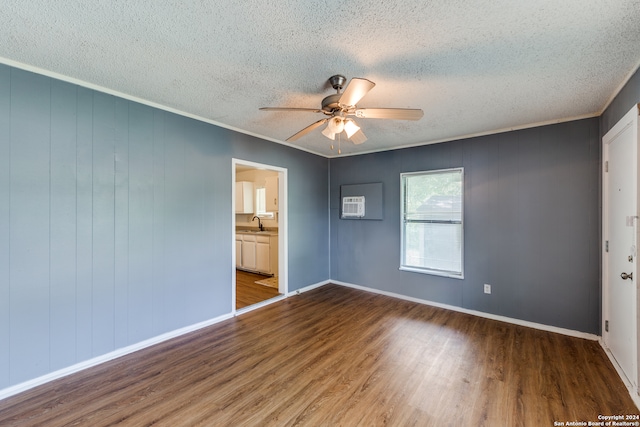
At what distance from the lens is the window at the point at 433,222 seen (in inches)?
147

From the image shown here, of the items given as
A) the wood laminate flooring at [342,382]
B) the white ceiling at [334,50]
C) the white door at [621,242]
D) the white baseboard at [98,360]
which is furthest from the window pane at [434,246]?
the white baseboard at [98,360]

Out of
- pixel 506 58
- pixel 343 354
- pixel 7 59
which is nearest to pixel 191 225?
pixel 7 59

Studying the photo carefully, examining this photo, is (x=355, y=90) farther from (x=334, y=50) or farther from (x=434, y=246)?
(x=434, y=246)

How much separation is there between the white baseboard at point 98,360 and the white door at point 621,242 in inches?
153

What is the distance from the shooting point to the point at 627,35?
1.58 meters

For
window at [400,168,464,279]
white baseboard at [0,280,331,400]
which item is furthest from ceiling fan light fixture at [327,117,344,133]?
white baseboard at [0,280,331,400]

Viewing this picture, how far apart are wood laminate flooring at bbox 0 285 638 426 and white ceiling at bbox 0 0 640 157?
2422mm

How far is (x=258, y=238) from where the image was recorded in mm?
5633

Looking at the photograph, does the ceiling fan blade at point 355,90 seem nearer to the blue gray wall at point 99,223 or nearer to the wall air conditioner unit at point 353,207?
the blue gray wall at point 99,223

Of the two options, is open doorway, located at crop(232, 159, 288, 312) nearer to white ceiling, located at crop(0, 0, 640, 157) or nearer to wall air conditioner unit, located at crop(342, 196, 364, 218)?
wall air conditioner unit, located at crop(342, 196, 364, 218)

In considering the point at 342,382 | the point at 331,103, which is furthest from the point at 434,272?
the point at 331,103

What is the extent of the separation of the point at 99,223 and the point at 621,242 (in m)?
4.56

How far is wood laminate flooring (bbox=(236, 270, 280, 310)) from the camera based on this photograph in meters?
3.96

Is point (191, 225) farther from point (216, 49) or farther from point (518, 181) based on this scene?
point (518, 181)
